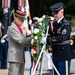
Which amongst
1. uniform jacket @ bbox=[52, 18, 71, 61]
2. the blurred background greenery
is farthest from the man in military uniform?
the blurred background greenery

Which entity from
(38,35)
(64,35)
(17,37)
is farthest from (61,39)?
(17,37)

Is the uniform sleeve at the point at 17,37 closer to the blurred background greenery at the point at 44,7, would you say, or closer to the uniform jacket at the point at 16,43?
the uniform jacket at the point at 16,43

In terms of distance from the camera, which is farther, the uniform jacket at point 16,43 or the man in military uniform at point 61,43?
the uniform jacket at point 16,43

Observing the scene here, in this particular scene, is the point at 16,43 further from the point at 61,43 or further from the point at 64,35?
the point at 64,35

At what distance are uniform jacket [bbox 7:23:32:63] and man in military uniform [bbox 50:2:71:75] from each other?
0.53m

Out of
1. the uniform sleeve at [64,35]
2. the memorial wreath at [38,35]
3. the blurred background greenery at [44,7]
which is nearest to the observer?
the uniform sleeve at [64,35]

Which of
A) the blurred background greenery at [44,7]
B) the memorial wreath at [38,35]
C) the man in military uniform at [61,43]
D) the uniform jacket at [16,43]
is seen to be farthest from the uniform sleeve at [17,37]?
the blurred background greenery at [44,7]

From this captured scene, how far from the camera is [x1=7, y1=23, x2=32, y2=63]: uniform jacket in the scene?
6.83 metres

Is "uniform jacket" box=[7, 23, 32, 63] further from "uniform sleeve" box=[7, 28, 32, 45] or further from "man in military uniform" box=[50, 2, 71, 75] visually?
"man in military uniform" box=[50, 2, 71, 75]

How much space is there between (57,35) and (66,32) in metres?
0.20

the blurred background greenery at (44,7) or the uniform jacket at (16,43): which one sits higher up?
the blurred background greenery at (44,7)

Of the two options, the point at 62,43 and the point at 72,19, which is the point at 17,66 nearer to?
the point at 62,43

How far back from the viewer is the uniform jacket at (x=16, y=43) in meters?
6.83

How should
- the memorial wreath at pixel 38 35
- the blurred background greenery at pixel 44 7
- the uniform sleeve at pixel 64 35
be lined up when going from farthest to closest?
the blurred background greenery at pixel 44 7
the memorial wreath at pixel 38 35
the uniform sleeve at pixel 64 35
